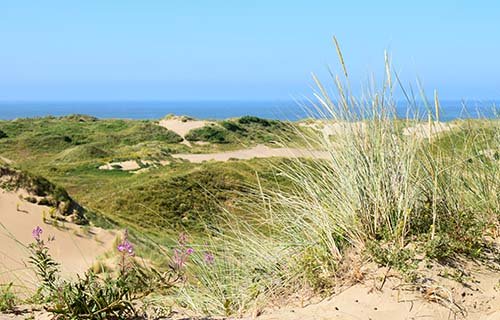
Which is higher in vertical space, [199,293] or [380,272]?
[380,272]

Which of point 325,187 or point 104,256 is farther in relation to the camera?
point 104,256

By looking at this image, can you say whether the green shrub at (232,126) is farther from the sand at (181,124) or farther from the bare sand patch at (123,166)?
the bare sand patch at (123,166)

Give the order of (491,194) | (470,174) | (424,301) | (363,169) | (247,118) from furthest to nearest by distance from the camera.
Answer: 1. (247,118)
2. (470,174)
3. (491,194)
4. (363,169)
5. (424,301)

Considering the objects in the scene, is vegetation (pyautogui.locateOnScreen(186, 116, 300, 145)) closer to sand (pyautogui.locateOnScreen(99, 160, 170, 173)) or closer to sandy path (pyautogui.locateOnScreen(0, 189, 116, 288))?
sand (pyautogui.locateOnScreen(99, 160, 170, 173))

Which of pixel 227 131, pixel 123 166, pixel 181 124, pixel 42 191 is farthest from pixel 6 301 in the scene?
pixel 181 124

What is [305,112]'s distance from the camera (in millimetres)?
4273

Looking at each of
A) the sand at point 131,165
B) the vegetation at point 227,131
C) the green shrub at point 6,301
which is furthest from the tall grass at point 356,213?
the vegetation at point 227,131

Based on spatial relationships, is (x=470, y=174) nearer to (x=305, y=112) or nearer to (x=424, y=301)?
(x=305, y=112)

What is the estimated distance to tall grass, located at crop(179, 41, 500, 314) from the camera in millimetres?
3369

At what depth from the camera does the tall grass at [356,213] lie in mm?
3369

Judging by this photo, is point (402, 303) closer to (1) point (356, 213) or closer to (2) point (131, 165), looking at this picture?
(1) point (356, 213)

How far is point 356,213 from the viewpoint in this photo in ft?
11.4

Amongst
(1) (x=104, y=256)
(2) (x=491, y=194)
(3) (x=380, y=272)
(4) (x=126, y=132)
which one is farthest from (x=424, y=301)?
(4) (x=126, y=132)

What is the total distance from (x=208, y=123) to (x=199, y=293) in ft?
110
